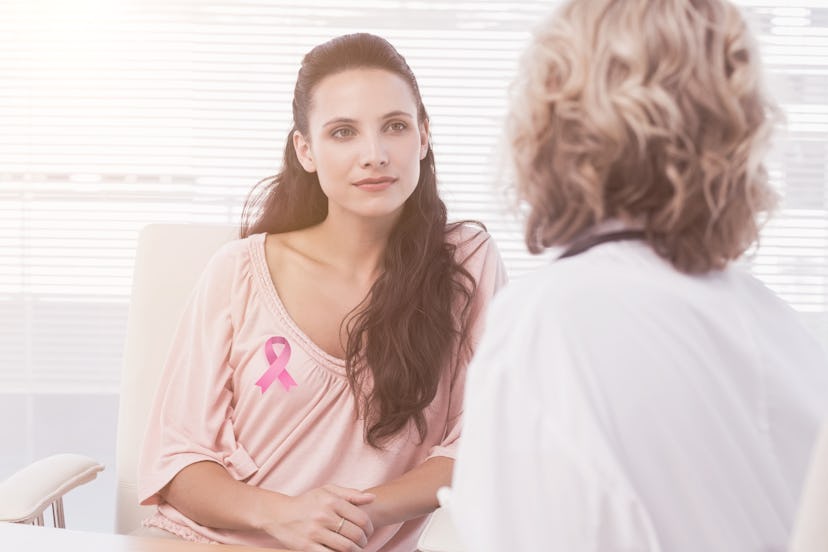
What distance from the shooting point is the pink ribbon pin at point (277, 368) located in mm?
1881

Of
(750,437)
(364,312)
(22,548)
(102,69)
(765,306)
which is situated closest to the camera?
(750,437)

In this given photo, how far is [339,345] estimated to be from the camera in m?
1.92

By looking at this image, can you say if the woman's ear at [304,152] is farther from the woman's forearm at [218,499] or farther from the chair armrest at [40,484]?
the chair armrest at [40,484]

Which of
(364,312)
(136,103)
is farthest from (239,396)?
(136,103)

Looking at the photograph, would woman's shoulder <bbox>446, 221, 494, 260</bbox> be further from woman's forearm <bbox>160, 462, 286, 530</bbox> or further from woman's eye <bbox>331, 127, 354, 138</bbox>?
woman's forearm <bbox>160, 462, 286, 530</bbox>

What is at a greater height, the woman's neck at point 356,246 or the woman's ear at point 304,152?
the woman's ear at point 304,152

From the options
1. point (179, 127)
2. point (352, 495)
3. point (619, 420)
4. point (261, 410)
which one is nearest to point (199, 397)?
point (261, 410)

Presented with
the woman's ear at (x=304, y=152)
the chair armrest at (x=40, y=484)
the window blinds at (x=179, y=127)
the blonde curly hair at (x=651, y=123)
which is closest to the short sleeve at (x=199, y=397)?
the chair armrest at (x=40, y=484)

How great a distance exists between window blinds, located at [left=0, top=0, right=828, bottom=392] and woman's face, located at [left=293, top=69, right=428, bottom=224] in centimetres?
152

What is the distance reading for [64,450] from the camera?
11.6 ft

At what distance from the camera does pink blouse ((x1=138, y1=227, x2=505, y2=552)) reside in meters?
1.88

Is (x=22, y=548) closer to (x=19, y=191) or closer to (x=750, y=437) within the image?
(x=750, y=437)

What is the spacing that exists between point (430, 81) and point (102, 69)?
1022mm

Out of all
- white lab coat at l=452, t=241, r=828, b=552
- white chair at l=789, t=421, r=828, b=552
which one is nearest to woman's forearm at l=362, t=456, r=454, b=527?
white lab coat at l=452, t=241, r=828, b=552
